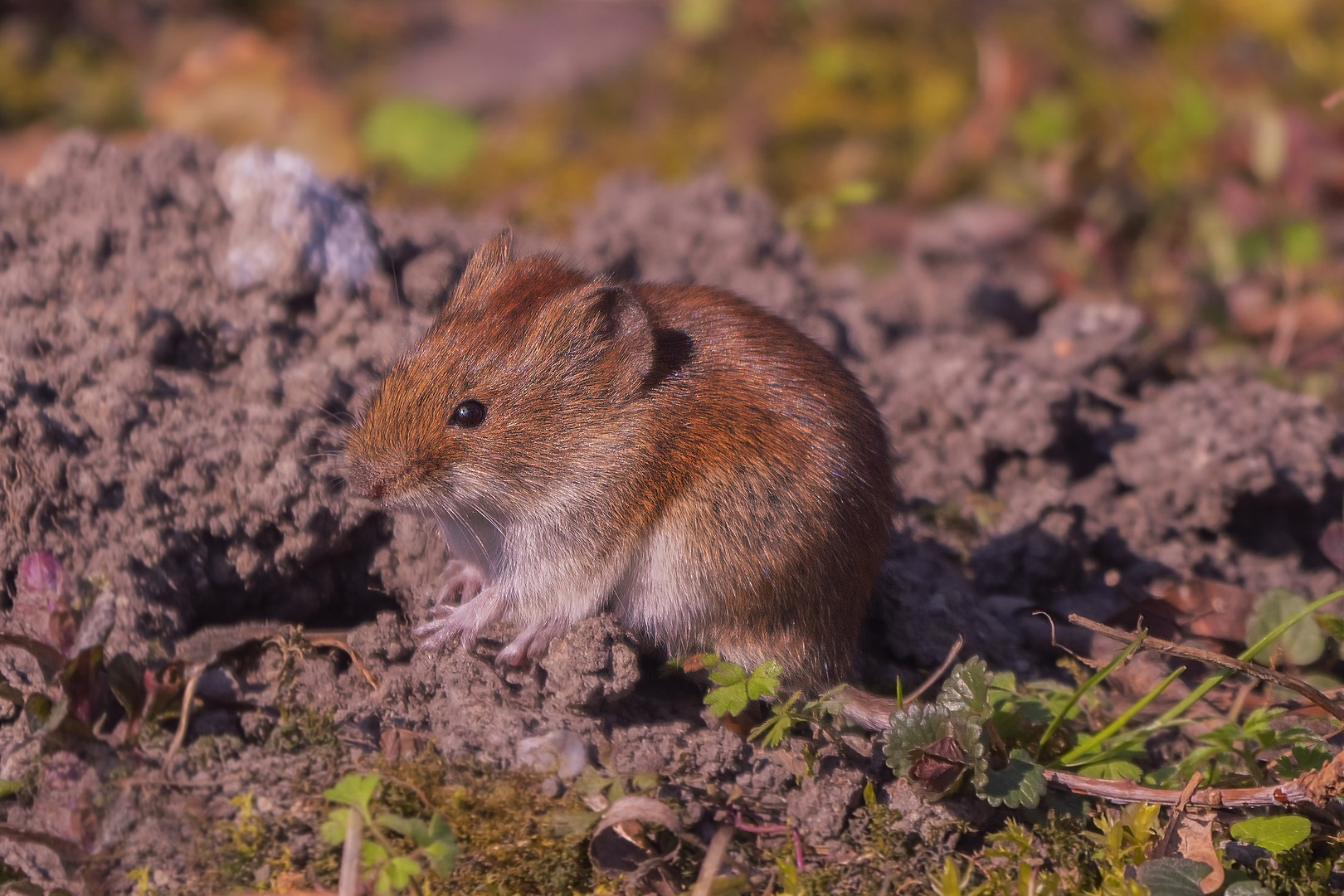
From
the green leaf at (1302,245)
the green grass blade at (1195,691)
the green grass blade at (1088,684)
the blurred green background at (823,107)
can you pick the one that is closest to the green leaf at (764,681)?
the green grass blade at (1088,684)

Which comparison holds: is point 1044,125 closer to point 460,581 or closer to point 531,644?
point 460,581

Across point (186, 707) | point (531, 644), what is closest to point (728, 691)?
point (531, 644)

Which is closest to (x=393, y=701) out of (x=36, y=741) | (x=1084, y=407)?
(x=36, y=741)

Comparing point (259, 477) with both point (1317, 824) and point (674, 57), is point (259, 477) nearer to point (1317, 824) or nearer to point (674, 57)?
point (1317, 824)

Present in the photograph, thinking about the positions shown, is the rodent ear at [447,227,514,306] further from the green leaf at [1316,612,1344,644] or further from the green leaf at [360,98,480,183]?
the green leaf at [360,98,480,183]

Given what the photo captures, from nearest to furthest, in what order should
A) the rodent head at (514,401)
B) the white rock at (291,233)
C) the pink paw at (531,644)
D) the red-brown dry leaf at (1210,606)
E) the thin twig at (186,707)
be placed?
the thin twig at (186,707)
the pink paw at (531,644)
the rodent head at (514,401)
the red-brown dry leaf at (1210,606)
the white rock at (291,233)

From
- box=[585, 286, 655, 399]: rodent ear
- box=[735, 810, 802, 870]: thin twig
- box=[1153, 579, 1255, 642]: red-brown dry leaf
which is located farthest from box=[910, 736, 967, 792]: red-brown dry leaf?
box=[1153, 579, 1255, 642]: red-brown dry leaf

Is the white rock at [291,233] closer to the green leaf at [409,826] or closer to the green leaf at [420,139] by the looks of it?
the green leaf at [409,826]

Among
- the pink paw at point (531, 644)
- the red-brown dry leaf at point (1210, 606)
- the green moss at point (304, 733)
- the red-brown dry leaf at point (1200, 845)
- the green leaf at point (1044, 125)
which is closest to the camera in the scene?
the red-brown dry leaf at point (1200, 845)
